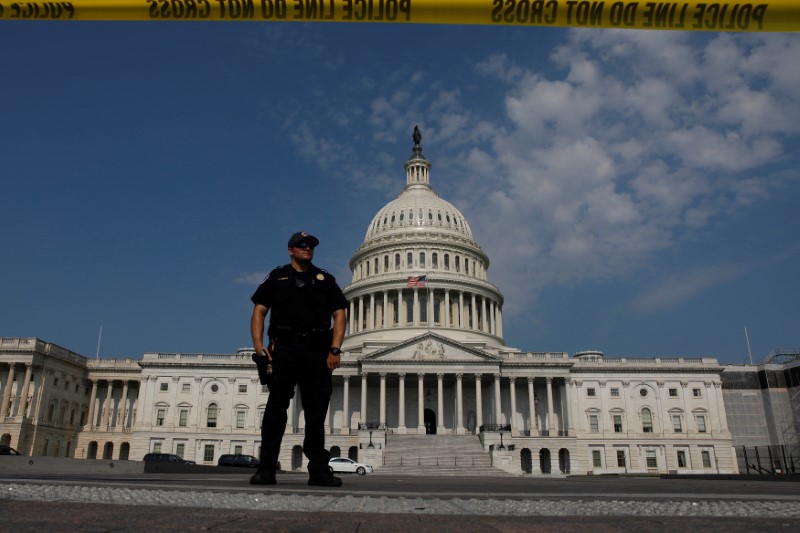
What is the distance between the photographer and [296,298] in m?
8.40

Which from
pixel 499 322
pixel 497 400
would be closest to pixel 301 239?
pixel 497 400

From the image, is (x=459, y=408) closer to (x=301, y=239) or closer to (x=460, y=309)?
(x=460, y=309)

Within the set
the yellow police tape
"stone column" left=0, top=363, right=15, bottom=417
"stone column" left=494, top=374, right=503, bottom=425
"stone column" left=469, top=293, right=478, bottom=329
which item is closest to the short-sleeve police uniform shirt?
the yellow police tape

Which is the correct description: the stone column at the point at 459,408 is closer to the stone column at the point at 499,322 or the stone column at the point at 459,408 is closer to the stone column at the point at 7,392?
the stone column at the point at 499,322

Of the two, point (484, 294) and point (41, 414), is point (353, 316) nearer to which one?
point (484, 294)

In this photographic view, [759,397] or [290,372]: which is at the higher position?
[759,397]

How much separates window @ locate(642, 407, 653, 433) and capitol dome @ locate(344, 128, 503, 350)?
1857cm

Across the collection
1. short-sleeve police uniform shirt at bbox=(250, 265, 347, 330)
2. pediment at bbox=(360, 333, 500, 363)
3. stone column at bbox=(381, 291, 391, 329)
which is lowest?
short-sleeve police uniform shirt at bbox=(250, 265, 347, 330)

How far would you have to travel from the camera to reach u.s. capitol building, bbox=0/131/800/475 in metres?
66.7

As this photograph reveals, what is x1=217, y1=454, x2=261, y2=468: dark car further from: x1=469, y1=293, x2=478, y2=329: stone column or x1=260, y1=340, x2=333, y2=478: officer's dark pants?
x1=260, y1=340, x2=333, y2=478: officer's dark pants

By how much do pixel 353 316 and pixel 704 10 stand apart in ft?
256

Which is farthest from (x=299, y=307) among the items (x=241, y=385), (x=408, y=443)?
(x=241, y=385)

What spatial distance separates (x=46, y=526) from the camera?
2826 millimetres

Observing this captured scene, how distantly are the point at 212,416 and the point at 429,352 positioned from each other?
2588 centimetres
